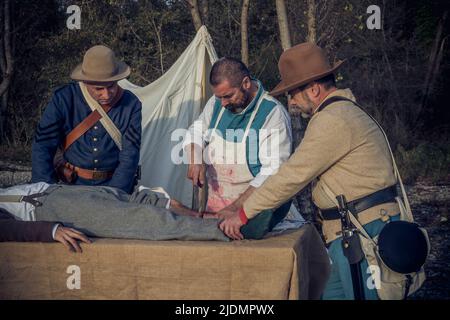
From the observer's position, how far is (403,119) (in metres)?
14.0

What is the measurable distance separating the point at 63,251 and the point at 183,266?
60 centimetres

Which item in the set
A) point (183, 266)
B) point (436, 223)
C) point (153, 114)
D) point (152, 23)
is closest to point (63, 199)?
point (183, 266)

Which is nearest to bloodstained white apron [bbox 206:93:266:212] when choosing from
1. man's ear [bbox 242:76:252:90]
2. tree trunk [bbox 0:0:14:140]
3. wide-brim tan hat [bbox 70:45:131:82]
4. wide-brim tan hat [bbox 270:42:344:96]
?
man's ear [bbox 242:76:252:90]

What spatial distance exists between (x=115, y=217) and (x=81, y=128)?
1339 mm

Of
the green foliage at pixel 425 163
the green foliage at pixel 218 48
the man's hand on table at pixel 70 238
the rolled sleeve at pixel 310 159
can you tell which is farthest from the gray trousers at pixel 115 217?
the green foliage at pixel 218 48

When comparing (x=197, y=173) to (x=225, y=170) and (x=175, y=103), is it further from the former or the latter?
(x=175, y=103)

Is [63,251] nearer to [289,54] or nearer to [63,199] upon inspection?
[63,199]

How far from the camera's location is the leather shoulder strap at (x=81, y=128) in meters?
4.38

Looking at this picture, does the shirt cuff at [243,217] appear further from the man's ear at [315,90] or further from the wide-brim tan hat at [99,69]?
the wide-brim tan hat at [99,69]

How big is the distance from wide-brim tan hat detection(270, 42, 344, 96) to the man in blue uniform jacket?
1.41m

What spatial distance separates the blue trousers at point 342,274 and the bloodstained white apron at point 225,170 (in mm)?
1061

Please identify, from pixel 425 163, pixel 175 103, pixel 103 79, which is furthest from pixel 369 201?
pixel 425 163

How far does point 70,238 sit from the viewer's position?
3.04m

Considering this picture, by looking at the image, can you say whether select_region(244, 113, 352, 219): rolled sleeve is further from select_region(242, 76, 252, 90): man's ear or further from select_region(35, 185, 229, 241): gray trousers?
select_region(242, 76, 252, 90): man's ear
